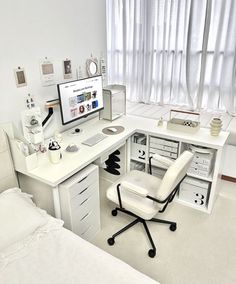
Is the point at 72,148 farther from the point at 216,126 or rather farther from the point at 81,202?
the point at 216,126

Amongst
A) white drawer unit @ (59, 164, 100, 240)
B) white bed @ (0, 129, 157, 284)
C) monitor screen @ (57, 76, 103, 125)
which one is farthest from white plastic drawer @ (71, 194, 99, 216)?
monitor screen @ (57, 76, 103, 125)

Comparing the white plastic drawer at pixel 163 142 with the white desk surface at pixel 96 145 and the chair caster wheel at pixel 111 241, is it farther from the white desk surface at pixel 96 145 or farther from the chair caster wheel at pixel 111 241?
the chair caster wheel at pixel 111 241

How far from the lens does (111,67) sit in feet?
11.9

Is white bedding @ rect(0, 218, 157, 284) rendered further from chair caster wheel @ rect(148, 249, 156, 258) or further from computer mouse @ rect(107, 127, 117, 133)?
computer mouse @ rect(107, 127, 117, 133)

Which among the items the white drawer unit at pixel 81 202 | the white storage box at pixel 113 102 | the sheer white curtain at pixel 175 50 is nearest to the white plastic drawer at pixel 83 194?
the white drawer unit at pixel 81 202

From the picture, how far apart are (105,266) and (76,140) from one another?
1173 millimetres

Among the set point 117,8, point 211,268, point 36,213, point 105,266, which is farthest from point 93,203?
point 117,8

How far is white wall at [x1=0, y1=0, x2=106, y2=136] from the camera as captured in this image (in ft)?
6.01

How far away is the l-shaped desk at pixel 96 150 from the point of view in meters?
1.75

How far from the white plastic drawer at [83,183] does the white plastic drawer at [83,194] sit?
0.02m

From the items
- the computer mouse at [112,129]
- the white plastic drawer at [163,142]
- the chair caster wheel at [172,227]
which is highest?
the computer mouse at [112,129]

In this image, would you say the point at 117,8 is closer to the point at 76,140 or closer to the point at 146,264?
the point at 76,140

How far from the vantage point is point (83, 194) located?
1903mm

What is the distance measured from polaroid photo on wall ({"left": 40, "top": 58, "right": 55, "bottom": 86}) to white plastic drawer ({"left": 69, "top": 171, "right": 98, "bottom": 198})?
2.95 feet
